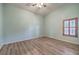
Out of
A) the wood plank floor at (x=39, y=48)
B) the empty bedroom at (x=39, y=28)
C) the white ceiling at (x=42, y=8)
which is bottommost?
the wood plank floor at (x=39, y=48)

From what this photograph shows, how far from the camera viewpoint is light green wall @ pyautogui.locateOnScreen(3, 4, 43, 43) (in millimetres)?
1815

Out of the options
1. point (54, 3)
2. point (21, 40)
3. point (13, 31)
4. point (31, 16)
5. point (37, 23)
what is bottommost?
point (21, 40)

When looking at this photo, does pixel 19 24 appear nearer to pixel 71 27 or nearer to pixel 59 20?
pixel 59 20

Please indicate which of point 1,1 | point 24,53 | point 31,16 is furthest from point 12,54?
point 1,1

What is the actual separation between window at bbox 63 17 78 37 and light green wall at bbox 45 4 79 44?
0.07 m

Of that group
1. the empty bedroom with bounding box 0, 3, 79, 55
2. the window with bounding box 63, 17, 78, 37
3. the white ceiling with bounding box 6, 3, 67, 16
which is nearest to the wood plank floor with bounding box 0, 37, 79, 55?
the empty bedroom with bounding box 0, 3, 79, 55

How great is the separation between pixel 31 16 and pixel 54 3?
0.62m

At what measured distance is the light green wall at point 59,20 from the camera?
1.85 meters

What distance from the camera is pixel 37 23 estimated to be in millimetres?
2014

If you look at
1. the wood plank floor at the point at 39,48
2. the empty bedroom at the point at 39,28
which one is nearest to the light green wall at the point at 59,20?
the empty bedroom at the point at 39,28

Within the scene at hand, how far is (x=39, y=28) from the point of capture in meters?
2.01

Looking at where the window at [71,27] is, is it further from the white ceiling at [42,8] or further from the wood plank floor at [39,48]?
the white ceiling at [42,8]

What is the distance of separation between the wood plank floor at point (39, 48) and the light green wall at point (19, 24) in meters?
0.13
